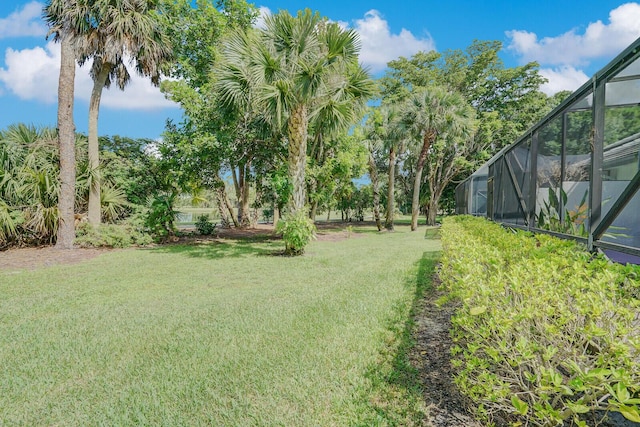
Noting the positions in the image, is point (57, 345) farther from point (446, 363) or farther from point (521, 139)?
point (521, 139)

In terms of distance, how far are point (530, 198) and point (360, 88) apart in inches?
210

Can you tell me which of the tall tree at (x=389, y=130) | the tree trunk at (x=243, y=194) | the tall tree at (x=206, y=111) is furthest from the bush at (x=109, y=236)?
the tall tree at (x=389, y=130)

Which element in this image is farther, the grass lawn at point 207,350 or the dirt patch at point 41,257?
the dirt patch at point 41,257

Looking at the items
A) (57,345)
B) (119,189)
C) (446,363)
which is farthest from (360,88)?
(119,189)

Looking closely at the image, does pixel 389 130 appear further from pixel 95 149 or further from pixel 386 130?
pixel 95 149

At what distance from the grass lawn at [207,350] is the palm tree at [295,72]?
13.8 feet

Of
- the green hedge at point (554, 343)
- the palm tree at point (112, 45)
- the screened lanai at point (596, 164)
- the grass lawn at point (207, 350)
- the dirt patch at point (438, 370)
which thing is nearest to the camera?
the green hedge at point (554, 343)

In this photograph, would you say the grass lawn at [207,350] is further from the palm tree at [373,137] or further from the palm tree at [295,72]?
the palm tree at [373,137]

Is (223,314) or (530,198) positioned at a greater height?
(530,198)

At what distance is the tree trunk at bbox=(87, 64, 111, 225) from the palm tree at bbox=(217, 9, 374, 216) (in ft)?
18.0

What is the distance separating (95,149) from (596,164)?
13.0m

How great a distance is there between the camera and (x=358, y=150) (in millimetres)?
14945

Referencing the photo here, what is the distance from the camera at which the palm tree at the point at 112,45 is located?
10.2 meters

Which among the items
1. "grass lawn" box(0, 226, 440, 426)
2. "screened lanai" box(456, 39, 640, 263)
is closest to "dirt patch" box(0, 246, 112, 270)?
"grass lawn" box(0, 226, 440, 426)
